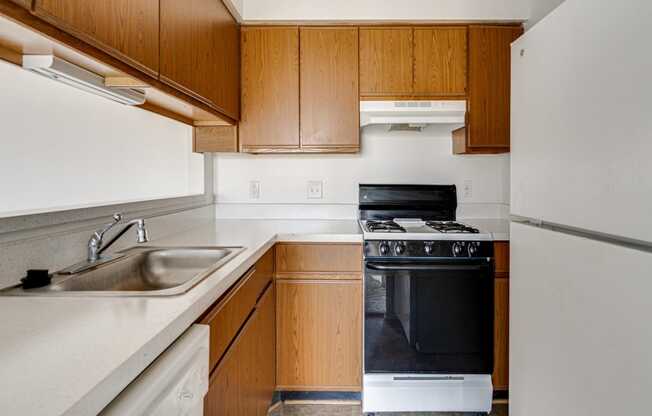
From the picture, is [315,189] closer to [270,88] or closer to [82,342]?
[270,88]

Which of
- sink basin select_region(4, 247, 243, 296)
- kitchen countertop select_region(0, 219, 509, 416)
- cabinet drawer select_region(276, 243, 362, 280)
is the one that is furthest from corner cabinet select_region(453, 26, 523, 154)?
kitchen countertop select_region(0, 219, 509, 416)

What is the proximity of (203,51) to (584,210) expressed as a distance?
1584 millimetres

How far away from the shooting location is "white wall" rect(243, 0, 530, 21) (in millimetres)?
2240

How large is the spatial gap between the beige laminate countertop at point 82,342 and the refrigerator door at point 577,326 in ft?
3.33

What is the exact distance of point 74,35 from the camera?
911 millimetres

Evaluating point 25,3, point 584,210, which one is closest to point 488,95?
point 584,210

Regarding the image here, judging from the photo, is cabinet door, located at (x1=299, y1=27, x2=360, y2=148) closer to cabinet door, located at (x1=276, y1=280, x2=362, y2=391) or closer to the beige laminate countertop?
cabinet door, located at (x1=276, y1=280, x2=362, y2=391)

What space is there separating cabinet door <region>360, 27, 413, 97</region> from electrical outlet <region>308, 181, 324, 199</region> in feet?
2.10

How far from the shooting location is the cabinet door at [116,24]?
2.81 feet

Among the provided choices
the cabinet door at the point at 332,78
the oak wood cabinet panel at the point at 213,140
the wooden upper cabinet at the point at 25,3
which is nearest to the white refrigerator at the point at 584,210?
the cabinet door at the point at 332,78

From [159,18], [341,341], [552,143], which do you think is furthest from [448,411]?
[159,18]

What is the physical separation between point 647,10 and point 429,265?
1300 millimetres

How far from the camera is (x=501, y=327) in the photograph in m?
1.99

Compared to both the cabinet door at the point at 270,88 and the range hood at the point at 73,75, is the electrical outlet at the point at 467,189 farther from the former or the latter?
the range hood at the point at 73,75
